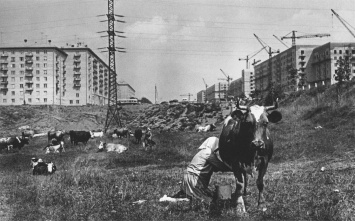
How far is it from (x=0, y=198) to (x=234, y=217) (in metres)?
6.58

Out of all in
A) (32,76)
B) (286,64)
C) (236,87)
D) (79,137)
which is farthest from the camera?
(236,87)

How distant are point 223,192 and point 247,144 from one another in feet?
4.72

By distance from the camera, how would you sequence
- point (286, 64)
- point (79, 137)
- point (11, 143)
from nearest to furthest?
point (11, 143), point (79, 137), point (286, 64)

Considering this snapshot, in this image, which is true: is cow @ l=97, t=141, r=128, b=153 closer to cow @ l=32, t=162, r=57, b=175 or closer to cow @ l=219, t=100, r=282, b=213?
cow @ l=32, t=162, r=57, b=175

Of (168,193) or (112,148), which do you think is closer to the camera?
(168,193)

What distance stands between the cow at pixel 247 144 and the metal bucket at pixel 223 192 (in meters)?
0.71

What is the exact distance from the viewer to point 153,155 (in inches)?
924

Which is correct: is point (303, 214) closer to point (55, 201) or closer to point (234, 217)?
point (234, 217)

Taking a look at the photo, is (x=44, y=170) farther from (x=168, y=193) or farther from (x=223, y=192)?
(x=223, y=192)

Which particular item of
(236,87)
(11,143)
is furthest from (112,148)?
(236,87)

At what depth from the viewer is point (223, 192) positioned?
906 centimetres

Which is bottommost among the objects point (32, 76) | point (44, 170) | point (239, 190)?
point (44, 170)

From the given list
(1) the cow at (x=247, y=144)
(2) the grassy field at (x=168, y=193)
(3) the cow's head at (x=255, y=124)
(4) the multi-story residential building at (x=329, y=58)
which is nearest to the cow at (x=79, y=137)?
(2) the grassy field at (x=168, y=193)

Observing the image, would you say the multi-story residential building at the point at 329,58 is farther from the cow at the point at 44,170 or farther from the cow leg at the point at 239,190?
the cow leg at the point at 239,190
